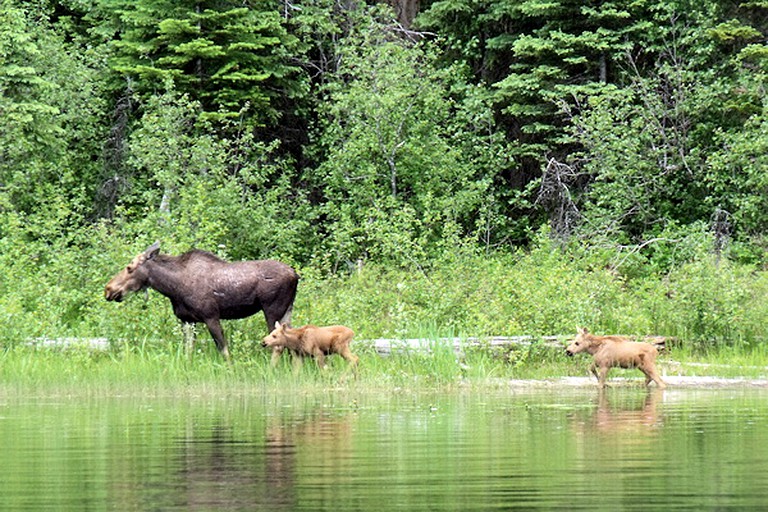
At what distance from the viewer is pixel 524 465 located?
1009 centimetres

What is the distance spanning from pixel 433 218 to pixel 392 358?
9623mm

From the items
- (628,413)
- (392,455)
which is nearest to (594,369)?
(628,413)

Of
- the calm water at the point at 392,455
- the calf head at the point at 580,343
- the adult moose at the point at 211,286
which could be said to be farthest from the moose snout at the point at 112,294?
the calf head at the point at 580,343

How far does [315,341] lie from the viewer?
18.7 m

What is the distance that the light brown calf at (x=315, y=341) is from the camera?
18.7 metres

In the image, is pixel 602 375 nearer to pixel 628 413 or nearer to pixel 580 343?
pixel 580 343

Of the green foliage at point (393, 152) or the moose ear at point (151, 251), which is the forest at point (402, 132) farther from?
the moose ear at point (151, 251)

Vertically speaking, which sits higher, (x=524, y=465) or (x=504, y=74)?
(x=504, y=74)

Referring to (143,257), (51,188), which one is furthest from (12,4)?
(143,257)

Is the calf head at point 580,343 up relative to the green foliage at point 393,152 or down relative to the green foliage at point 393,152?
down

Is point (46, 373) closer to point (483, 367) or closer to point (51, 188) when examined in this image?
point (483, 367)

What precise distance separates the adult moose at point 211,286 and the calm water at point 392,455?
130 inches

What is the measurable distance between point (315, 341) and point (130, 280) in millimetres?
3104

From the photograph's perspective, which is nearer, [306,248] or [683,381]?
[683,381]
